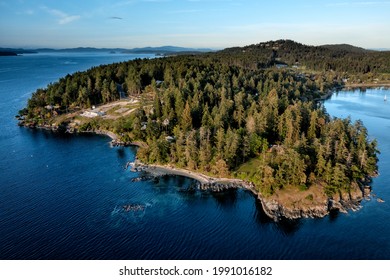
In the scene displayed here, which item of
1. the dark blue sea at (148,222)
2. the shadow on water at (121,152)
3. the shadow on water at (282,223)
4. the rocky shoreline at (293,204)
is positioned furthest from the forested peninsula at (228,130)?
the dark blue sea at (148,222)

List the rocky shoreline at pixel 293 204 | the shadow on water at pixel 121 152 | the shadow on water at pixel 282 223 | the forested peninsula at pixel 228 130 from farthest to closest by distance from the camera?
1. the shadow on water at pixel 121 152
2. the forested peninsula at pixel 228 130
3. the rocky shoreline at pixel 293 204
4. the shadow on water at pixel 282 223

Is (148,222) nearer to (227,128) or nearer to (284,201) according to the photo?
(284,201)

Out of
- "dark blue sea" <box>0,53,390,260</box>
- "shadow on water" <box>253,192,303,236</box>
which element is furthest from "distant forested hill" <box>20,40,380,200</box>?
"dark blue sea" <box>0,53,390,260</box>

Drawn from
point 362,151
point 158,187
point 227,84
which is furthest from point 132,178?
point 227,84

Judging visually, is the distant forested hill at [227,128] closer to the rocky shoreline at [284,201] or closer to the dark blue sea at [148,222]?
the rocky shoreline at [284,201]

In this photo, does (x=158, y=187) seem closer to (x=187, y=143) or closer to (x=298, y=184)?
(x=187, y=143)

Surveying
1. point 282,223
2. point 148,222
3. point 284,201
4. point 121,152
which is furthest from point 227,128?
point 148,222
